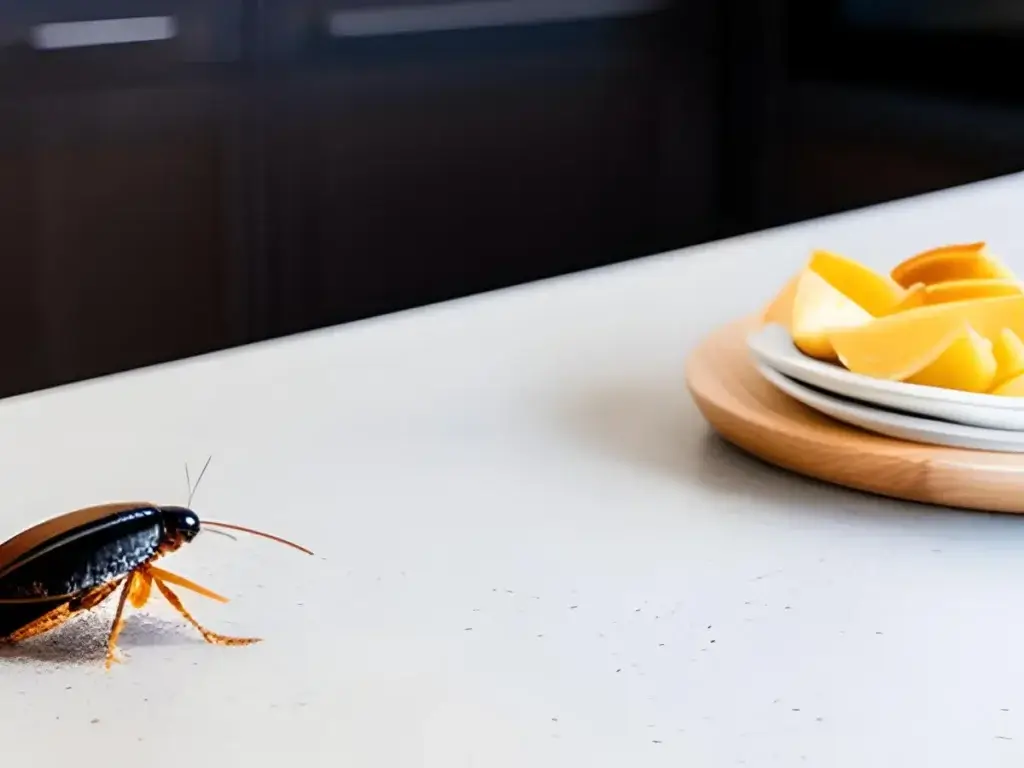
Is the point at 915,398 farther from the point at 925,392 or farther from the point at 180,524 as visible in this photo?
the point at 180,524

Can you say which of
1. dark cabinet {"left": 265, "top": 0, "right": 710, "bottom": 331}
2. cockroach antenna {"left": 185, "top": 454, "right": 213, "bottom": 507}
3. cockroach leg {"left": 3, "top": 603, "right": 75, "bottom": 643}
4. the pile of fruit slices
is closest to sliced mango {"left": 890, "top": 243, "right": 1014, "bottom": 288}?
the pile of fruit slices

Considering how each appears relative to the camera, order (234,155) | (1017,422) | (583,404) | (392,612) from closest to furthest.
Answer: (392,612) < (1017,422) < (583,404) < (234,155)

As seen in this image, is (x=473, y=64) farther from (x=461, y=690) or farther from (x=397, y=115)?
(x=461, y=690)

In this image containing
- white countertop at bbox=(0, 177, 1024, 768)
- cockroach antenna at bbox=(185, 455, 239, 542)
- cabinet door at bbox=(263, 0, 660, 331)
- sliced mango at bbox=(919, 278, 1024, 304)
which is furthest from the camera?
cabinet door at bbox=(263, 0, 660, 331)

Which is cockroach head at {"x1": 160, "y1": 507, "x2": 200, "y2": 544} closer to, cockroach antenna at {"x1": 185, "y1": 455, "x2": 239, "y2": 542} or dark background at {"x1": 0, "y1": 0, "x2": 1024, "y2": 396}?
cockroach antenna at {"x1": 185, "y1": 455, "x2": 239, "y2": 542}

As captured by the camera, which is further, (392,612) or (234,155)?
(234,155)

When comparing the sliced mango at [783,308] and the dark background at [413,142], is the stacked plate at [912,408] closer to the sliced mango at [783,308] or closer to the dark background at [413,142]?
the sliced mango at [783,308]

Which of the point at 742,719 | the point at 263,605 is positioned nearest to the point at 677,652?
the point at 742,719

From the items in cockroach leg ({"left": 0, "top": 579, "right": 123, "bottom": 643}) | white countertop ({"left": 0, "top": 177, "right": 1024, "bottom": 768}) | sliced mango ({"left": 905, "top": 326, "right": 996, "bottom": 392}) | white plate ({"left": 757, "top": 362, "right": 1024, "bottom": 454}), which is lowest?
white countertop ({"left": 0, "top": 177, "right": 1024, "bottom": 768})
